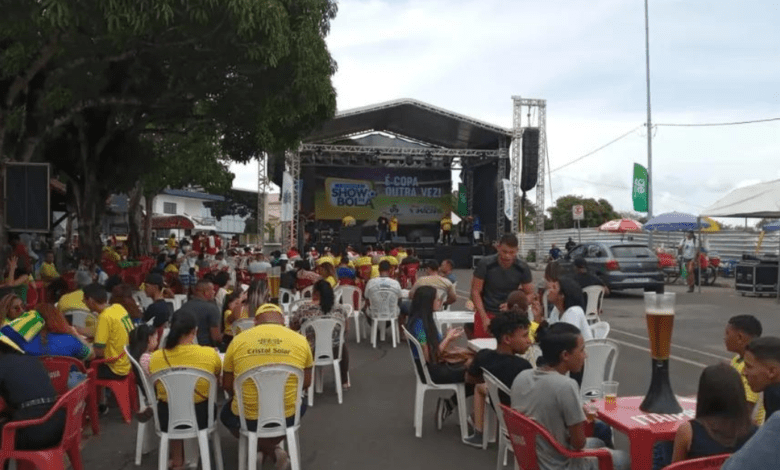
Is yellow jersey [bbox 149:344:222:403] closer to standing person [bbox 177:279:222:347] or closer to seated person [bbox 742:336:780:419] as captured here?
standing person [bbox 177:279:222:347]

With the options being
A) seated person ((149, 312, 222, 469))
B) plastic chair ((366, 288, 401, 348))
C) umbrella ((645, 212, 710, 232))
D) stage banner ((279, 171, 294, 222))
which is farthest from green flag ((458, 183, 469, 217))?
seated person ((149, 312, 222, 469))

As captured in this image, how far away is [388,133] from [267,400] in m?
29.4

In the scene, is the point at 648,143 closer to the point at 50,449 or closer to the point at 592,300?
the point at 592,300

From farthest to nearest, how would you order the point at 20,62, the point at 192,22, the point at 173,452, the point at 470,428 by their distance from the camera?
the point at 20,62, the point at 192,22, the point at 470,428, the point at 173,452

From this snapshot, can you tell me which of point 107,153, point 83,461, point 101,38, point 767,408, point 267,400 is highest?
point 101,38

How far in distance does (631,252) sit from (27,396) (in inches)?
620

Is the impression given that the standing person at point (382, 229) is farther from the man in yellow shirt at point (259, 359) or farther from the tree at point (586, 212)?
the tree at point (586, 212)

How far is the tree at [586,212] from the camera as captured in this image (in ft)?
208

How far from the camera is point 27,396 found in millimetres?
4117

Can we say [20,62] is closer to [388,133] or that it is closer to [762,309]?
[762,309]

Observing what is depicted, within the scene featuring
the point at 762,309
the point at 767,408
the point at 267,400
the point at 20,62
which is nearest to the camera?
the point at 767,408

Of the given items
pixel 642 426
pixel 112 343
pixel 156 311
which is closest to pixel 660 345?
pixel 642 426

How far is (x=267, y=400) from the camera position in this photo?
4.71m

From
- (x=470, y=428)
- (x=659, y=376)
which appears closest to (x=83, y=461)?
(x=470, y=428)
